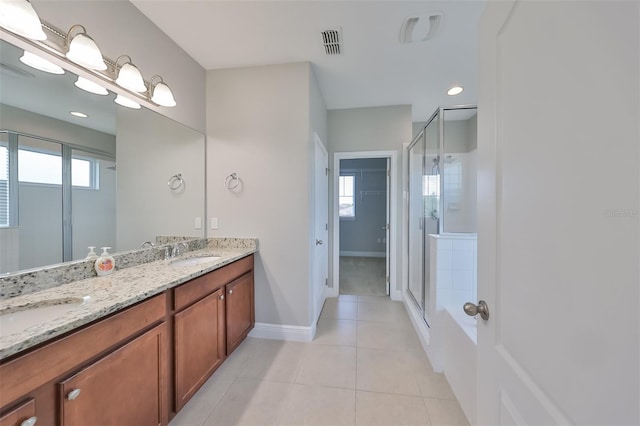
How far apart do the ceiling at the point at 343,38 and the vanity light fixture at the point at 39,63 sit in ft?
2.50

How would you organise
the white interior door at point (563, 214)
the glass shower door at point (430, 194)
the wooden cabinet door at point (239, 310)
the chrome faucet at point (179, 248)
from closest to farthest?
the white interior door at point (563, 214) → the wooden cabinet door at point (239, 310) → the chrome faucet at point (179, 248) → the glass shower door at point (430, 194)

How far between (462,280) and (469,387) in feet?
2.30

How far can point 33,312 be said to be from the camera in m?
1.03

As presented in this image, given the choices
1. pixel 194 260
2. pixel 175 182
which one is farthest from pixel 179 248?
pixel 175 182

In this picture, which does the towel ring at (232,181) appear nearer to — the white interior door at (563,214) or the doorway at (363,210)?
the white interior door at (563,214)

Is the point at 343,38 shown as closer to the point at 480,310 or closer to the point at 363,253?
the point at 480,310

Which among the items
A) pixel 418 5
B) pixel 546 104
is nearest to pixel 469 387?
pixel 546 104

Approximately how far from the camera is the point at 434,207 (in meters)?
2.17

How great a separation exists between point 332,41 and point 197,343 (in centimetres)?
249

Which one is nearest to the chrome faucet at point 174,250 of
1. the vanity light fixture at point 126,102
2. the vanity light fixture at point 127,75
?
the vanity light fixture at point 126,102

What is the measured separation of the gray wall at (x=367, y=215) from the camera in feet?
19.6

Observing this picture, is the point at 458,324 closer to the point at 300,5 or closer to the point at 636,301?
the point at 636,301

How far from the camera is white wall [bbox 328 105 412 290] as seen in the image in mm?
3240

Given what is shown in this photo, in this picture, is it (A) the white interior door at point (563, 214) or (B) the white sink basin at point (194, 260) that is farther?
(B) the white sink basin at point (194, 260)
